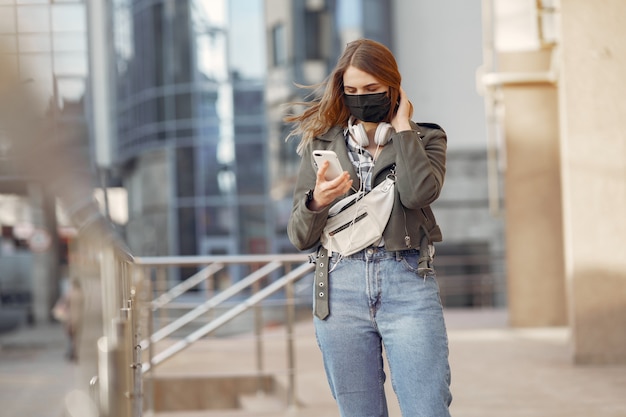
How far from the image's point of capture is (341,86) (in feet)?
8.63

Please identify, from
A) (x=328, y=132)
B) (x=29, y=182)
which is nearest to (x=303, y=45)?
(x=328, y=132)

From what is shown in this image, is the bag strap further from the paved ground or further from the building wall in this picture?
the building wall

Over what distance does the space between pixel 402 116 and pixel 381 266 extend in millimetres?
408

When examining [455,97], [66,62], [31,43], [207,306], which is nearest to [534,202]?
[207,306]

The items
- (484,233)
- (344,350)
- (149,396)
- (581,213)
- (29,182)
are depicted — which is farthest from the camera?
(484,233)

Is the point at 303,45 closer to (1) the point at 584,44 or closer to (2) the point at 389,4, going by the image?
(2) the point at 389,4

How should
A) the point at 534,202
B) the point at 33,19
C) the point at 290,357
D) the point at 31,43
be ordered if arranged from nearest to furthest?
the point at 31,43 → the point at 33,19 → the point at 290,357 → the point at 534,202

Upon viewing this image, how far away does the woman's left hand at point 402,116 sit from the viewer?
2.53 meters

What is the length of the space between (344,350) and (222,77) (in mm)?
18861

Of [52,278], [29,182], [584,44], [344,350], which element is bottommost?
[344,350]

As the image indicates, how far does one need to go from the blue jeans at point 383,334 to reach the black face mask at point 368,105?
0.36 meters

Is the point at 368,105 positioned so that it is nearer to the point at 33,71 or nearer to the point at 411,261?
the point at 411,261

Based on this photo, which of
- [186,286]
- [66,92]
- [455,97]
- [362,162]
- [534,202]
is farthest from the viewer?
[455,97]

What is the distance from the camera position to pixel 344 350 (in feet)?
8.36
